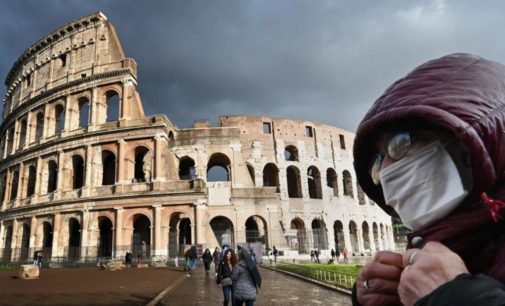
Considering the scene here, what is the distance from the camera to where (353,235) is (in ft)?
106

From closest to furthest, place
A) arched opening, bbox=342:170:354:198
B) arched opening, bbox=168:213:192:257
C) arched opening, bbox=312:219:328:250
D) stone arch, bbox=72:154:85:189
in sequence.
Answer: arched opening, bbox=168:213:192:257
stone arch, bbox=72:154:85:189
arched opening, bbox=312:219:328:250
arched opening, bbox=342:170:354:198

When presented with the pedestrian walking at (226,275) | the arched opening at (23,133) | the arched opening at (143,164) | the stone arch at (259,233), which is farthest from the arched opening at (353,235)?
the arched opening at (23,133)

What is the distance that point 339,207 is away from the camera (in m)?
30.8

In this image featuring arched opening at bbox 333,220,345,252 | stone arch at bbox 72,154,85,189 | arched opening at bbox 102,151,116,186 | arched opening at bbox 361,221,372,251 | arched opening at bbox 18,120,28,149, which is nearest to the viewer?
stone arch at bbox 72,154,85,189

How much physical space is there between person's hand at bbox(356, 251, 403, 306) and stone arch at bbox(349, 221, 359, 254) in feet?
106

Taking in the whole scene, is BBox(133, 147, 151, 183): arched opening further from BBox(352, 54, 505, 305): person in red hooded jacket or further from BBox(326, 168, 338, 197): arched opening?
BBox(352, 54, 505, 305): person in red hooded jacket

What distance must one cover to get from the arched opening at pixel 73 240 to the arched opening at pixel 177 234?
5.94 metres

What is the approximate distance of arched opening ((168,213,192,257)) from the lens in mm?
24109

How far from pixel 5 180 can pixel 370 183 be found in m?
37.8

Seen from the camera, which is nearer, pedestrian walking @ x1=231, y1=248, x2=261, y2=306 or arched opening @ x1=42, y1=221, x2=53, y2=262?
pedestrian walking @ x1=231, y1=248, x2=261, y2=306

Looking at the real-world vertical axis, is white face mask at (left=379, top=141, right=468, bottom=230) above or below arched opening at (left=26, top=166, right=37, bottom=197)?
below

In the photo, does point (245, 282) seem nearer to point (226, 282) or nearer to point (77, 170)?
point (226, 282)

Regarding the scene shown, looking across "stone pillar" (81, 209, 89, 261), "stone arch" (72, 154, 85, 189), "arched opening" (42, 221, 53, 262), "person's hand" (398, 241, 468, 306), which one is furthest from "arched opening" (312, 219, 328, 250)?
"person's hand" (398, 241, 468, 306)

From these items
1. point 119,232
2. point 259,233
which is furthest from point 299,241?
point 119,232
